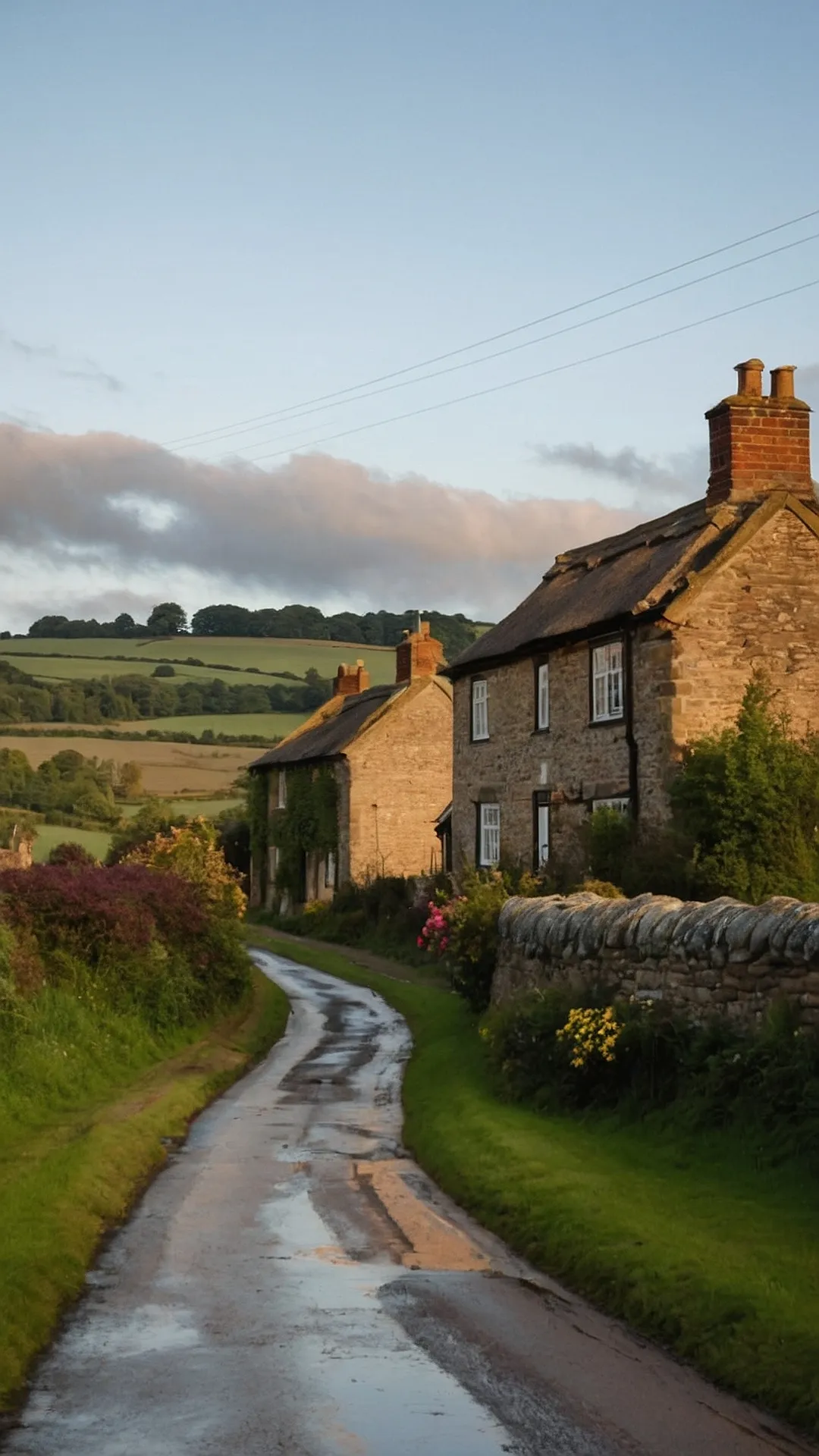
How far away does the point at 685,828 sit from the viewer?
2566 centimetres

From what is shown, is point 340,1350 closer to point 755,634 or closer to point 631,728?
point 631,728

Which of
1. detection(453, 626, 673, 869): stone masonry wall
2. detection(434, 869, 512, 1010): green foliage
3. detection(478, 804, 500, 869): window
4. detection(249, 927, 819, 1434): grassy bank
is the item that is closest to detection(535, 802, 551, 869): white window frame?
detection(453, 626, 673, 869): stone masonry wall

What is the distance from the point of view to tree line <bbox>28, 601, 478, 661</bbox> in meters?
111

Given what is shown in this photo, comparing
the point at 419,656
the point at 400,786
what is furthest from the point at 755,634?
the point at 419,656

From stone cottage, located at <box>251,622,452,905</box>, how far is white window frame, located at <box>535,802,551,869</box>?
18.8 metres

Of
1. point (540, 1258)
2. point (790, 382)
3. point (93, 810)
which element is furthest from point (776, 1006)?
point (93, 810)

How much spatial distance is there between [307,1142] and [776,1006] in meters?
6.28

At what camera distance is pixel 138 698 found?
9094cm

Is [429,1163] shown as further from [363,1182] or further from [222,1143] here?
[222,1143]

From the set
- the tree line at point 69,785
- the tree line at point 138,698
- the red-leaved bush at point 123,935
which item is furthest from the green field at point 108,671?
the red-leaved bush at point 123,935

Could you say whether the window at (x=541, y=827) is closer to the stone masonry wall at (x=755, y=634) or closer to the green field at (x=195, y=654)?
the stone masonry wall at (x=755, y=634)

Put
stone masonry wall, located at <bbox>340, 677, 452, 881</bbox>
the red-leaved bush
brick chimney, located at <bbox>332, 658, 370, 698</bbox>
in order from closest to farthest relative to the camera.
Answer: the red-leaved bush
stone masonry wall, located at <bbox>340, 677, 452, 881</bbox>
brick chimney, located at <bbox>332, 658, 370, 698</bbox>

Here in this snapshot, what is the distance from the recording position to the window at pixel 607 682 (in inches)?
1143

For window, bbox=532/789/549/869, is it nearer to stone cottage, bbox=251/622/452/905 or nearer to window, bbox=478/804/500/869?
window, bbox=478/804/500/869
